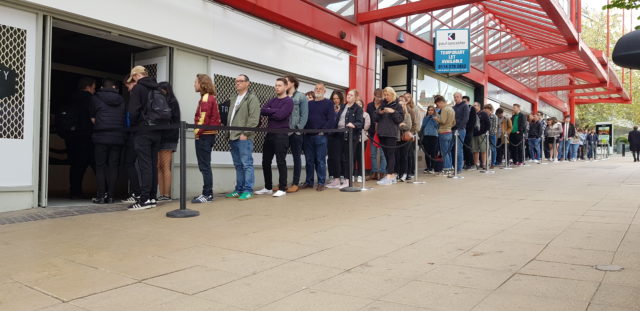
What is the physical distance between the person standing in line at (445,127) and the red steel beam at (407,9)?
197 centimetres

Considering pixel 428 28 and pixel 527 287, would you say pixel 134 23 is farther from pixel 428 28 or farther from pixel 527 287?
pixel 428 28

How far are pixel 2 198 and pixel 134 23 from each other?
2.78 m

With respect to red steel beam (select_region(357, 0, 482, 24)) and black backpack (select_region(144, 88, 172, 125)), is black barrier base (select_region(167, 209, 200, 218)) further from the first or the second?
red steel beam (select_region(357, 0, 482, 24))

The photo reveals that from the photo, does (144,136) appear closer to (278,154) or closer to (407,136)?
(278,154)

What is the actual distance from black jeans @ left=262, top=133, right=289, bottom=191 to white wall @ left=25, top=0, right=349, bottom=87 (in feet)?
5.82

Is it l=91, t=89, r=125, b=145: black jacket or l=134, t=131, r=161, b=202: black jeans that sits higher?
l=91, t=89, r=125, b=145: black jacket

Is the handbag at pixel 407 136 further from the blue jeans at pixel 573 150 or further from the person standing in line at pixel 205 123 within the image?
the blue jeans at pixel 573 150

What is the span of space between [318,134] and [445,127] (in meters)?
3.96

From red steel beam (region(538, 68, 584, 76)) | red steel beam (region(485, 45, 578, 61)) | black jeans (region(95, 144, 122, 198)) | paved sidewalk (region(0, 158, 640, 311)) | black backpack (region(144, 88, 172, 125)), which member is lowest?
paved sidewalk (region(0, 158, 640, 311))

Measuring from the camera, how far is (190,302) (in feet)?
8.65

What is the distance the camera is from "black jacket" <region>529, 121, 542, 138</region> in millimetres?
17031

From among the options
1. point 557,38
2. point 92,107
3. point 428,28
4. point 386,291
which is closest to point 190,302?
point 386,291

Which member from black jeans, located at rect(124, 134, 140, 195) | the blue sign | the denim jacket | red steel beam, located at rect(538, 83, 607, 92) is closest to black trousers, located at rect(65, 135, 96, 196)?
black jeans, located at rect(124, 134, 140, 195)

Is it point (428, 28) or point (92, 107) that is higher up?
point (428, 28)
